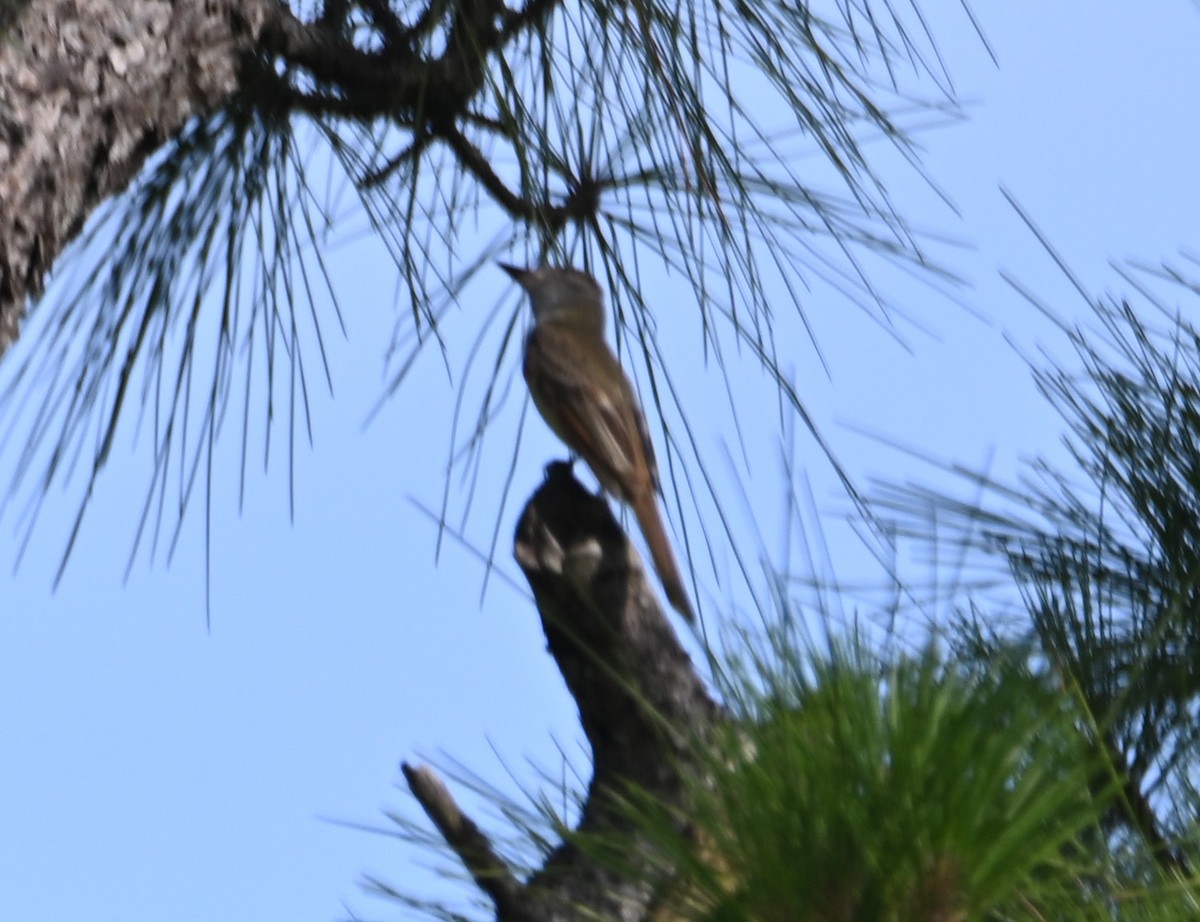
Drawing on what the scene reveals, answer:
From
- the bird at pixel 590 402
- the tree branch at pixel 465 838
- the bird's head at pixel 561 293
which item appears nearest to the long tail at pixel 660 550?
the bird at pixel 590 402

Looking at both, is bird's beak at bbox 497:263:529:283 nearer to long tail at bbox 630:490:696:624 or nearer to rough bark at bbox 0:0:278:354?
long tail at bbox 630:490:696:624

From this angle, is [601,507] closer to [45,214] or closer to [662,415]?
[662,415]

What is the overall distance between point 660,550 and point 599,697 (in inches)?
50.7

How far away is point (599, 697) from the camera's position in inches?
78.3

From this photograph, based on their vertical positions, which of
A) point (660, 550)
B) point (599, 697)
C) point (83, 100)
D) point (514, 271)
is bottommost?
point (599, 697)

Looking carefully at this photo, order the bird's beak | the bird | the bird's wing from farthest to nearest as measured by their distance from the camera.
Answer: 1. the bird's wing
2. the bird
3. the bird's beak

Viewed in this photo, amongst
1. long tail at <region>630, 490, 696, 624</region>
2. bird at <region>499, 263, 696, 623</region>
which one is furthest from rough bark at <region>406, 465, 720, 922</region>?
bird at <region>499, 263, 696, 623</region>

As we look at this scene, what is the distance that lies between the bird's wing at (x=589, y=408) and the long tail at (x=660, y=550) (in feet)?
0.15

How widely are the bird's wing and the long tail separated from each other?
0.15 feet

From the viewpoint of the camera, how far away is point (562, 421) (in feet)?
12.3

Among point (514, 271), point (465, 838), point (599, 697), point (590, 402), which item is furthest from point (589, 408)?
point (465, 838)

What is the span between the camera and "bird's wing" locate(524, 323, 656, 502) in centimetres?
346

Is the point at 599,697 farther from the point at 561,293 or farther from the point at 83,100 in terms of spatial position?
the point at 561,293

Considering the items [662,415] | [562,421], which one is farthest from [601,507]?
[562,421]
